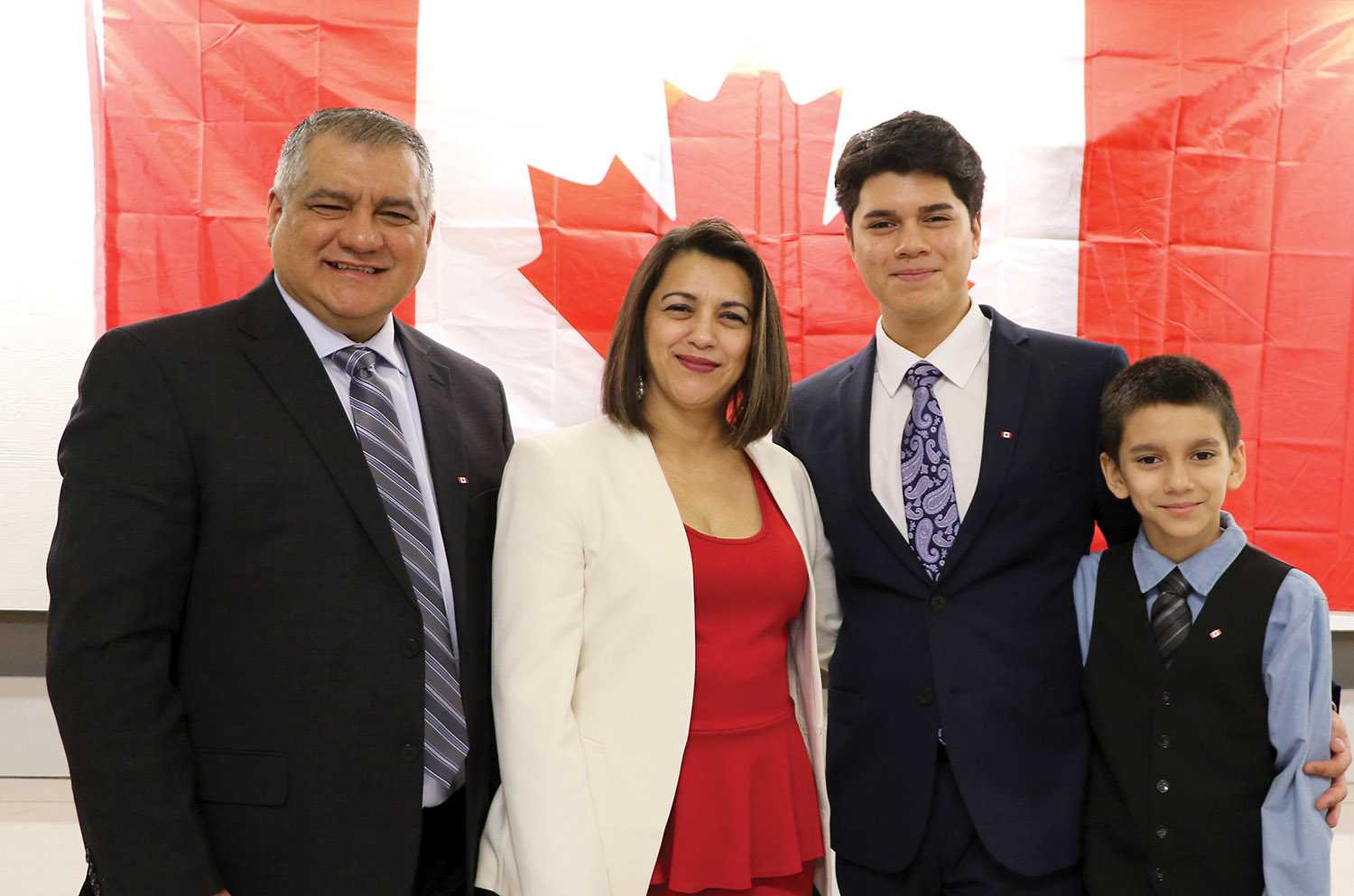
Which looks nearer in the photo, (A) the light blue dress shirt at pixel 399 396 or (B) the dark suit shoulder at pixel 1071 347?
(A) the light blue dress shirt at pixel 399 396

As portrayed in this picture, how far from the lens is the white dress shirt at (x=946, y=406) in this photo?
185cm

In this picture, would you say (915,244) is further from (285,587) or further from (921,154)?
(285,587)

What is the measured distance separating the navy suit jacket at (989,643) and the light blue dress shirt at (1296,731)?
25 cm

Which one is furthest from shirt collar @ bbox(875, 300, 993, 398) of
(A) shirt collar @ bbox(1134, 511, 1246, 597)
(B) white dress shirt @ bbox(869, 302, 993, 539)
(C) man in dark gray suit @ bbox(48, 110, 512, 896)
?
(C) man in dark gray suit @ bbox(48, 110, 512, 896)

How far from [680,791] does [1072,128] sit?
2.36m

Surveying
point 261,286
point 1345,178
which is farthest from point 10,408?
point 1345,178

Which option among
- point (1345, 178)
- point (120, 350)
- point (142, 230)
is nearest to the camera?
point (120, 350)

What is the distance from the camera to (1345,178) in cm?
315

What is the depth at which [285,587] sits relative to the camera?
144 cm

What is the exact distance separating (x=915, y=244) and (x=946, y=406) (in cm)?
29

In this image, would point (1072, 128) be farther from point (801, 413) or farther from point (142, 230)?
point (142, 230)

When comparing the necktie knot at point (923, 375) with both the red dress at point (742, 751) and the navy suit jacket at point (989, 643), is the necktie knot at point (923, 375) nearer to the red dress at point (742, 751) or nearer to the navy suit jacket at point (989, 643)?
the navy suit jacket at point (989, 643)

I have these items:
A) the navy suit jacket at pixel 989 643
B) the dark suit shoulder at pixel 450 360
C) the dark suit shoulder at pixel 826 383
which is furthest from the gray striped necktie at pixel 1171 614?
the dark suit shoulder at pixel 450 360

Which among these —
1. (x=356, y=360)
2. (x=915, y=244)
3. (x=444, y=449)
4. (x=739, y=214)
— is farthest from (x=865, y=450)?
(x=739, y=214)
